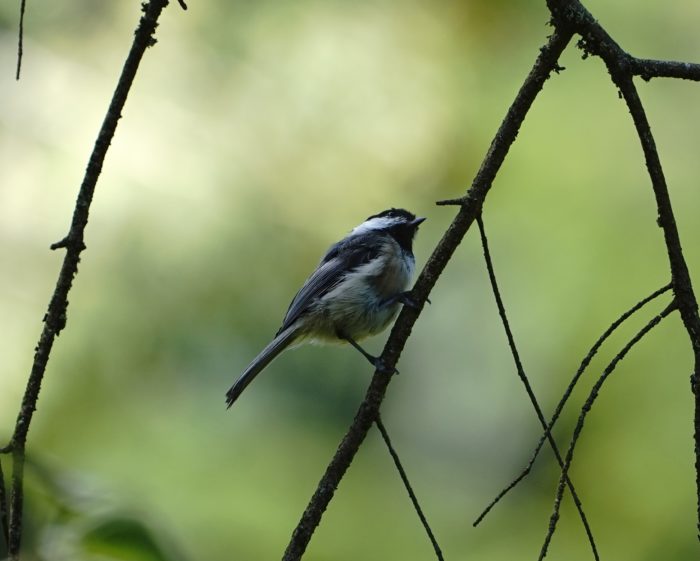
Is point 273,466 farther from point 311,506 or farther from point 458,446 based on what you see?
point 311,506

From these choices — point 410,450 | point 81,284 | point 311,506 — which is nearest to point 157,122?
point 81,284

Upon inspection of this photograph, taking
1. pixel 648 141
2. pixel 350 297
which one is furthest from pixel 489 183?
pixel 350 297

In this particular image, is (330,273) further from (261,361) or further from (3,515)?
(3,515)

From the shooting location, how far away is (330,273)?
3.18m

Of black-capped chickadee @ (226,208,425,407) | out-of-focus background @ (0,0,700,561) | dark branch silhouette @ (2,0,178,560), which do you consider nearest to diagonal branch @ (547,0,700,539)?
dark branch silhouette @ (2,0,178,560)

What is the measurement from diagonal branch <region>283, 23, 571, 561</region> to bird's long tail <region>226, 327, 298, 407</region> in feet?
2.97

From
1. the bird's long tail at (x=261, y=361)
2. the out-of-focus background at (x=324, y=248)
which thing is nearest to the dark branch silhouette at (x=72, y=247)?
the bird's long tail at (x=261, y=361)

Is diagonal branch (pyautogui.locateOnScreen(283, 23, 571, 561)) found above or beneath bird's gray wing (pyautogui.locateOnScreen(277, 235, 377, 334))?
beneath

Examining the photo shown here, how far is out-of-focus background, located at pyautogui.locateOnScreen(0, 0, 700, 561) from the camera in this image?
13.9 ft

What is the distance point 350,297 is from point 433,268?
3.42ft

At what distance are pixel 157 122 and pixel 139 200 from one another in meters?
0.48

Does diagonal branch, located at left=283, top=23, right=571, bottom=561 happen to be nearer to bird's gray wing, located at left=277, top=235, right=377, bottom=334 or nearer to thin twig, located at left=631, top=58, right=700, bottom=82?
thin twig, located at left=631, top=58, right=700, bottom=82

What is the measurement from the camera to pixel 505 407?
14.7ft

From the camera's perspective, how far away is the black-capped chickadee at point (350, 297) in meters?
3.05
